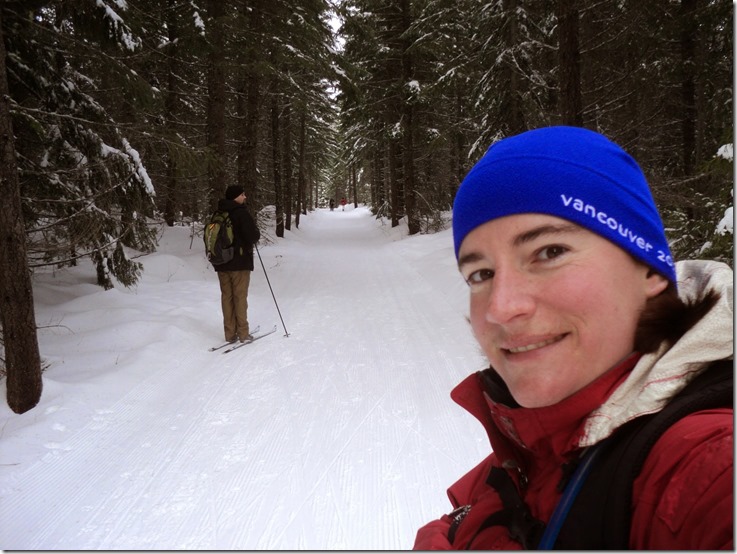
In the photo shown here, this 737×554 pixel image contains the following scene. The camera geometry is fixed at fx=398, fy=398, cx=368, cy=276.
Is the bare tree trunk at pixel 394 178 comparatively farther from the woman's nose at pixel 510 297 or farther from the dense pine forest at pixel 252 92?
the woman's nose at pixel 510 297

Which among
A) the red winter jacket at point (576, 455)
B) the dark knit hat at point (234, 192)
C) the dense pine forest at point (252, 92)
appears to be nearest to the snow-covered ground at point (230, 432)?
the dense pine forest at point (252, 92)

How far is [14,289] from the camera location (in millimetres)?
4152

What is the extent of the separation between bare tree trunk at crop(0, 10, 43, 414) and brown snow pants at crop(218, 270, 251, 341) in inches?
104

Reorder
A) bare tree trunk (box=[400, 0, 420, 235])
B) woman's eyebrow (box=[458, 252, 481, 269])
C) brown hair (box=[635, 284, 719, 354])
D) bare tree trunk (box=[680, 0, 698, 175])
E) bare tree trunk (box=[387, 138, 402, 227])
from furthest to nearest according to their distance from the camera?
bare tree trunk (box=[387, 138, 402, 227]) < bare tree trunk (box=[400, 0, 420, 235]) < bare tree trunk (box=[680, 0, 698, 175]) < woman's eyebrow (box=[458, 252, 481, 269]) < brown hair (box=[635, 284, 719, 354])

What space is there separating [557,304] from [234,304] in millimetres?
6294

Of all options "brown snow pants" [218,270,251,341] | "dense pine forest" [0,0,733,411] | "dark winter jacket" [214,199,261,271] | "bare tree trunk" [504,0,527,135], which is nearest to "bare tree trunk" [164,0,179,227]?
"dense pine forest" [0,0,733,411]

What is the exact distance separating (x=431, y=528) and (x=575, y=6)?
9019 millimetres

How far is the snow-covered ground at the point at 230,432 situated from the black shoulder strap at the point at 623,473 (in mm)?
2135

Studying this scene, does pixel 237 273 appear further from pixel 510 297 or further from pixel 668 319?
pixel 668 319

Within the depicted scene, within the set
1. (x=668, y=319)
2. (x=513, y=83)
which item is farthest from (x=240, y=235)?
(x=513, y=83)

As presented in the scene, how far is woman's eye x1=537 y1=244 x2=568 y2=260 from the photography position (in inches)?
41.9

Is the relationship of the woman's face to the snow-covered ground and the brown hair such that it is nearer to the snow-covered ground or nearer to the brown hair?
the brown hair

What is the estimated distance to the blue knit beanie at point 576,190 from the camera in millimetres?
1081

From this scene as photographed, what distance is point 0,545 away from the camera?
8.91 ft
